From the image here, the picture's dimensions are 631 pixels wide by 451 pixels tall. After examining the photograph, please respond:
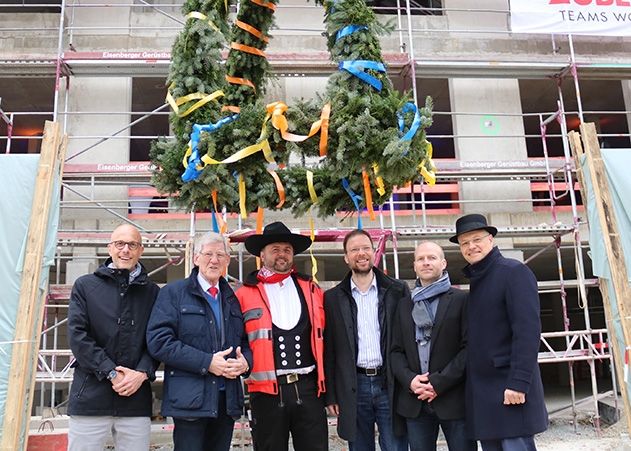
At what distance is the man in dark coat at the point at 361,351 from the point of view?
3.73m

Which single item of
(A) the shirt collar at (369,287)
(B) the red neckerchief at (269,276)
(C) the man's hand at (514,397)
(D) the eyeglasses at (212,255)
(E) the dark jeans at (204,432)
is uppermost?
(D) the eyeglasses at (212,255)

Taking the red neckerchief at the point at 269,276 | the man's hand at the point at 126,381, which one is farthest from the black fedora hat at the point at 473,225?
the man's hand at the point at 126,381

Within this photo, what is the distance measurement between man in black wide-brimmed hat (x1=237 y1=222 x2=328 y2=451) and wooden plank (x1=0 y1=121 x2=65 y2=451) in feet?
4.45

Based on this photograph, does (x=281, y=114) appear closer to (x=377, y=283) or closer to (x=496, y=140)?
(x=377, y=283)

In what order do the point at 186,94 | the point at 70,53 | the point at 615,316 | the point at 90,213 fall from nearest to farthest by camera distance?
the point at 615,316
the point at 186,94
the point at 70,53
the point at 90,213

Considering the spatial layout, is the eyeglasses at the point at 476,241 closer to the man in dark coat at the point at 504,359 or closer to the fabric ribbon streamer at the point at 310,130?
the man in dark coat at the point at 504,359

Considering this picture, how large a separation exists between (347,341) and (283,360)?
1.55 ft

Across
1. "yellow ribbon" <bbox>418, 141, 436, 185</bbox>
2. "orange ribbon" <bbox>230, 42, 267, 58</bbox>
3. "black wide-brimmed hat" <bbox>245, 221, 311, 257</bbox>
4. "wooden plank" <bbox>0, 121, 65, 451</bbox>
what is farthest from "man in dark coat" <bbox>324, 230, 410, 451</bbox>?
"wooden plank" <bbox>0, 121, 65, 451</bbox>

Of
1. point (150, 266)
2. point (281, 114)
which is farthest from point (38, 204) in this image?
point (150, 266)

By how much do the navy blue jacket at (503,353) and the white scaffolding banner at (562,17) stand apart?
23.5 feet

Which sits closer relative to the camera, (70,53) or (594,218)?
(594,218)

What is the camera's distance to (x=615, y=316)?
378cm

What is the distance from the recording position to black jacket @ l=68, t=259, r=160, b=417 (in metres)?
3.39

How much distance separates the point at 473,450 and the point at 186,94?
10.6ft
